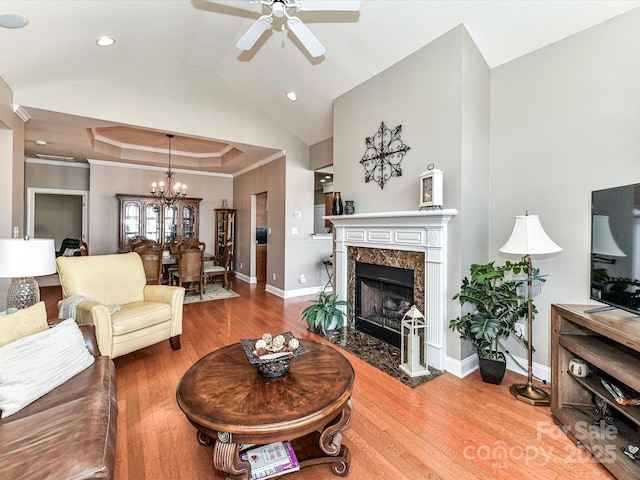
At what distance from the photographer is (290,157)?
555 cm

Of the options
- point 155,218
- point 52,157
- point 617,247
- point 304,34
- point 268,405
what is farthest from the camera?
point 155,218

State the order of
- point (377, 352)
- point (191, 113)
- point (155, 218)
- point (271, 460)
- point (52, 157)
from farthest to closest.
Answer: point (155, 218) → point (52, 157) → point (191, 113) → point (377, 352) → point (271, 460)

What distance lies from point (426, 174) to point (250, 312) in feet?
10.6

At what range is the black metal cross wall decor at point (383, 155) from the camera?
3263 millimetres

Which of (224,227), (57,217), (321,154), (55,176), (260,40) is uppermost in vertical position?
(260,40)

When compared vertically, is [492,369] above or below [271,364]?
below

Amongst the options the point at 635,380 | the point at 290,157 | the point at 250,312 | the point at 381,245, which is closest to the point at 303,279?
the point at 250,312

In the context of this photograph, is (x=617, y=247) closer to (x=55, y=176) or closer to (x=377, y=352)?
(x=377, y=352)

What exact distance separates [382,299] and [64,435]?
299 cm

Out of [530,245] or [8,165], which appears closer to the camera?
[530,245]

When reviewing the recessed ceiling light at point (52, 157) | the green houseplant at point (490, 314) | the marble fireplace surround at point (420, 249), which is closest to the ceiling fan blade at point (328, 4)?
the marble fireplace surround at point (420, 249)

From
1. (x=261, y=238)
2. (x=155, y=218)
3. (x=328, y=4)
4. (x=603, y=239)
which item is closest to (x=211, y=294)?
(x=261, y=238)

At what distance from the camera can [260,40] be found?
3.73 meters

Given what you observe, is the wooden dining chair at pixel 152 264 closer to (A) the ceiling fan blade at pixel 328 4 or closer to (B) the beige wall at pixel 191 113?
(B) the beige wall at pixel 191 113
